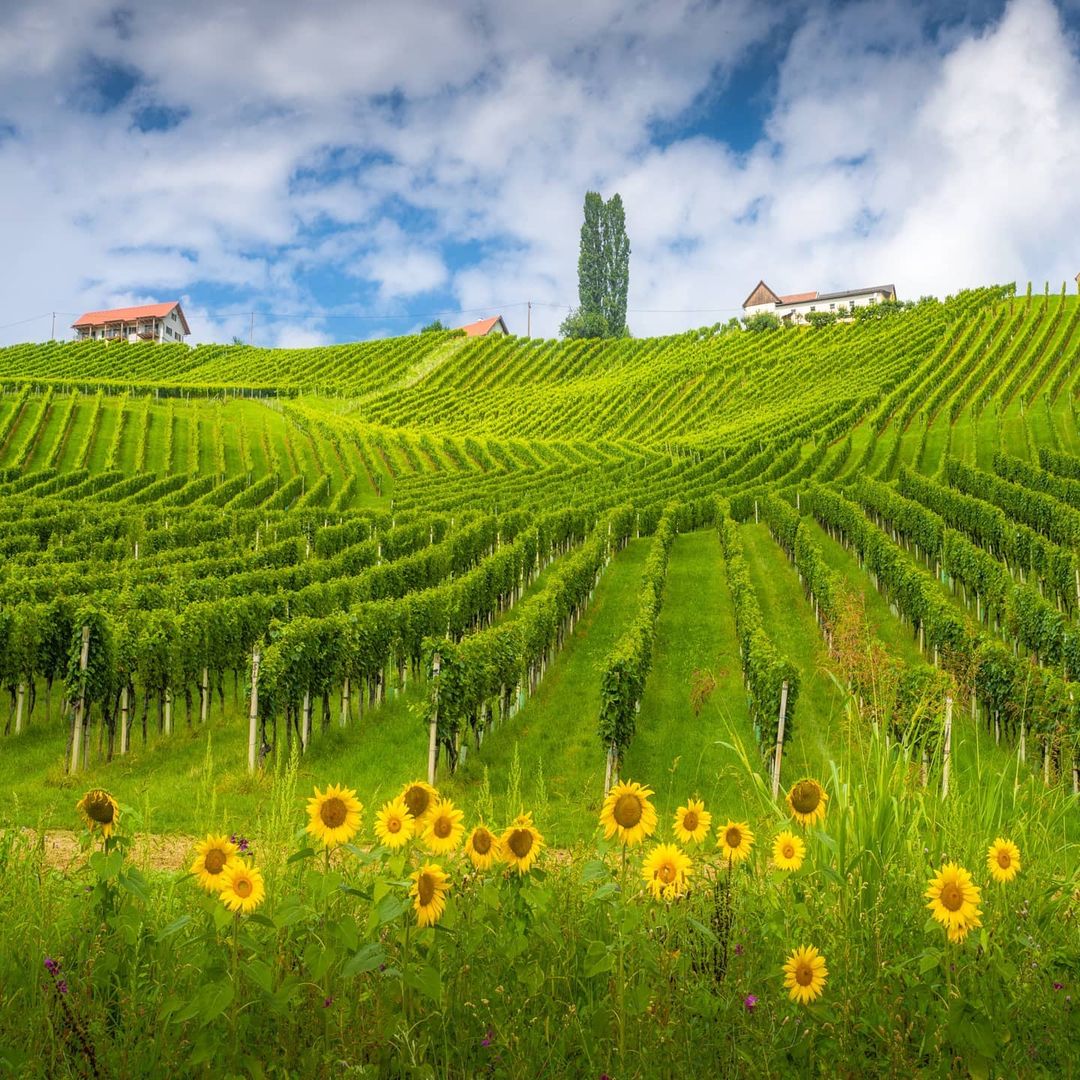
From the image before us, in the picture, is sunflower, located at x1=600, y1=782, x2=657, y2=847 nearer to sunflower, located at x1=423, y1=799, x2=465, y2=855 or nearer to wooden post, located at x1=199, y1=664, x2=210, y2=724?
Result: sunflower, located at x1=423, y1=799, x2=465, y2=855

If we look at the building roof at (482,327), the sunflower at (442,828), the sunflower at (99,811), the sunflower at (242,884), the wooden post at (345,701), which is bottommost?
the wooden post at (345,701)

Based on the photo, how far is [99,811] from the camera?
3.73m

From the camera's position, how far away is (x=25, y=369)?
4151 inches

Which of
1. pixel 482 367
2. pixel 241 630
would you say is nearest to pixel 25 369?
pixel 482 367

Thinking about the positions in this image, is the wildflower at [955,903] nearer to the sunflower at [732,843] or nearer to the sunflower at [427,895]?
the sunflower at [732,843]

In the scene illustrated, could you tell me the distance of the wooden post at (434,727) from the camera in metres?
14.3

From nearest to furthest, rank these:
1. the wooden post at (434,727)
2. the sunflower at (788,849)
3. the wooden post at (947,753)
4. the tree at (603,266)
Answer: the sunflower at (788,849)
the wooden post at (947,753)
the wooden post at (434,727)
the tree at (603,266)

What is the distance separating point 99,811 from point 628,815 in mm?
2389

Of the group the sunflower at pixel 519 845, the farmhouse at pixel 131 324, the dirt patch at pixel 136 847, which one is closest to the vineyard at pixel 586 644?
the sunflower at pixel 519 845

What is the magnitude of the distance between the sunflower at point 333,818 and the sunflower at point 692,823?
1.50 metres

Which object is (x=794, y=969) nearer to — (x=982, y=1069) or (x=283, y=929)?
(x=982, y=1069)

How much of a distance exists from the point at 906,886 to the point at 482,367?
345 ft

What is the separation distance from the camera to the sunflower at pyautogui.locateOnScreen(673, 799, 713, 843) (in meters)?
3.88

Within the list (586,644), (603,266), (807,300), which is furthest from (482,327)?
(586,644)
